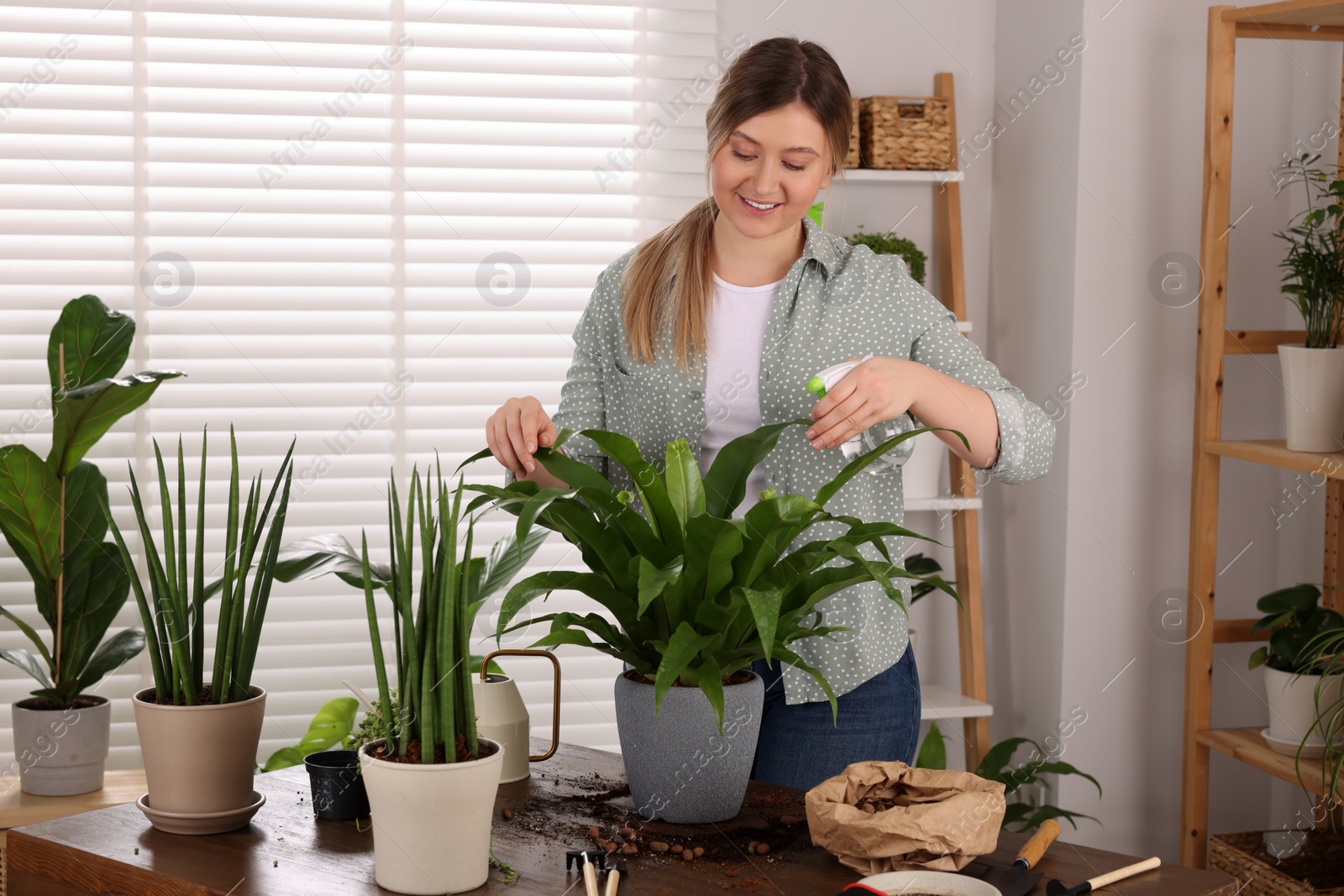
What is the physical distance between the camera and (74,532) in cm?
228

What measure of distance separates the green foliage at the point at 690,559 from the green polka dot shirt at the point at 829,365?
0.32 m

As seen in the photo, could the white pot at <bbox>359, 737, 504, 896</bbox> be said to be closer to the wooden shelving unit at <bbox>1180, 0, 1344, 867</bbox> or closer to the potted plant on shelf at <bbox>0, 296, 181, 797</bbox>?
the potted plant on shelf at <bbox>0, 296, 181, 797</bbox>

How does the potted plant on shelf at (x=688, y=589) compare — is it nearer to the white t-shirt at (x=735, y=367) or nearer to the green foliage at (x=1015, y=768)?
the white t-shirt at (x=735, y=367)

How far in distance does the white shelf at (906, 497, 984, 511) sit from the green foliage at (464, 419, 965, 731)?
59.1 inches

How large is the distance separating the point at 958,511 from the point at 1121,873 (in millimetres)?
1891

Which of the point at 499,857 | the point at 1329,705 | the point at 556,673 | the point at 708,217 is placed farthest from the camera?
the point at 1329,705

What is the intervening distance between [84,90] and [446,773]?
220 cm

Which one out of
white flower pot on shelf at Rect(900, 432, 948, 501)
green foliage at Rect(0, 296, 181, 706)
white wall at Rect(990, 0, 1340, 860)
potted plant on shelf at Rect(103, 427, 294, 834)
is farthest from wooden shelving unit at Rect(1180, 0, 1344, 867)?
green foliage at Rect(0, 296, 181, 706)

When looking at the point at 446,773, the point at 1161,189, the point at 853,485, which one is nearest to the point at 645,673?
the point at 446,773

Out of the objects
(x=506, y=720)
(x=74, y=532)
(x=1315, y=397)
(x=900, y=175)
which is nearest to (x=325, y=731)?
(x=74, y=532)

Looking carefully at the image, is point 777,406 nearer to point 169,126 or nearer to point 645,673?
point 645,673

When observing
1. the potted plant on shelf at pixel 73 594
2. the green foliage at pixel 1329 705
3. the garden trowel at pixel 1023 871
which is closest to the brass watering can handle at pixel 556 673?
the garden trowel at pixel 1023 871

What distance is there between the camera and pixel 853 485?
154cm

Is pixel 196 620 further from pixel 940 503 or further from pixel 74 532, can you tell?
pixel 940 503
